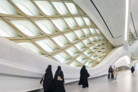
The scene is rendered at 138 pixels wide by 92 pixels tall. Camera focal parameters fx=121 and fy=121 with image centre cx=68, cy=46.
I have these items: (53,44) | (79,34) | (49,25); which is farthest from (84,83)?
(79,34)

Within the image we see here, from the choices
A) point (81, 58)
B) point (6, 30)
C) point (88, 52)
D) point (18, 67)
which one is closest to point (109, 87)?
point (18, 67)

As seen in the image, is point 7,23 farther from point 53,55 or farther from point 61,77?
point 53,55

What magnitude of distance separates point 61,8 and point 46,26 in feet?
7.81

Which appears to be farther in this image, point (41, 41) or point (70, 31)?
point (70, 31)

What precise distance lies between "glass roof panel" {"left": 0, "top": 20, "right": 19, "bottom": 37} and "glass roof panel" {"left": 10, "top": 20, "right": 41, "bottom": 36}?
44 centimetres

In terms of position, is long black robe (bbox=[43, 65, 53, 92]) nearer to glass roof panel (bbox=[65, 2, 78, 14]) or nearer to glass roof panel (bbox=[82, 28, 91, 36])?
glass roof panel (bbox=[65, 2, 78, 14])

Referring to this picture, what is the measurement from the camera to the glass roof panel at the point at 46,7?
29.6 feet

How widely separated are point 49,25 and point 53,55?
269 cm

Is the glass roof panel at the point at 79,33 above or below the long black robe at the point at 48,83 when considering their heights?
above

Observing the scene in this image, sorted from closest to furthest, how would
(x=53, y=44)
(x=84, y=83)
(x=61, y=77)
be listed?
(x=61, y=77) → (x=84, y=83) → (x=53, y=44)

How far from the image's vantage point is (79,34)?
1566 centimetres

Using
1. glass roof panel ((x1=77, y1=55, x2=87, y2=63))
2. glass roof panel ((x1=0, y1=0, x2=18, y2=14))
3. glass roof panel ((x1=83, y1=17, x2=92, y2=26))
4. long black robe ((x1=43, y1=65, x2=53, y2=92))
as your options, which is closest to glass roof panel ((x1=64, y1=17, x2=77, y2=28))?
glass roof panel ((x1=83, y1=17, x2=92, y2=26))

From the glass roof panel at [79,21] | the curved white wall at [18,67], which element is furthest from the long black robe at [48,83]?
the glass roof panel at [79,21]

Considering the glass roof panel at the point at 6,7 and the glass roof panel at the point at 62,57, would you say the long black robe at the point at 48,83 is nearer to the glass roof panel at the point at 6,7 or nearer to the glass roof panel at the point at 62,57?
the glass roof panel at the point at 6,7
